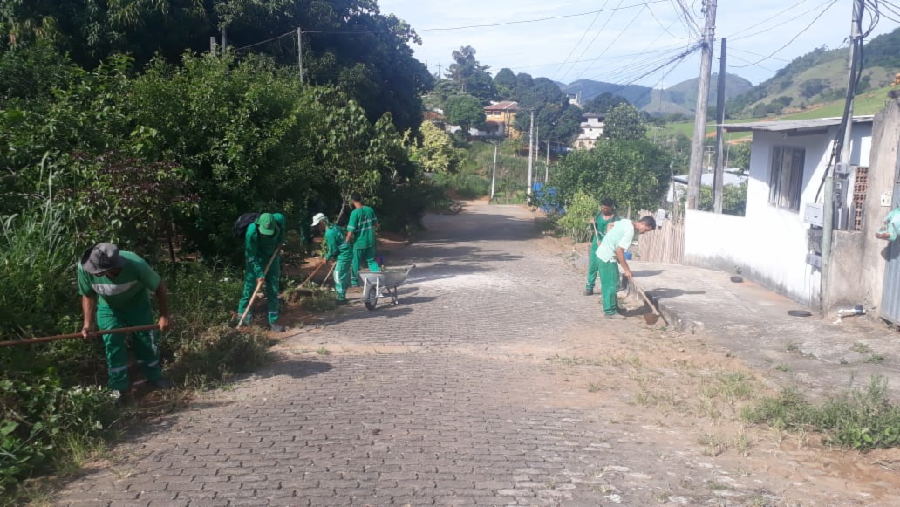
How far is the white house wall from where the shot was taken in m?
11.2

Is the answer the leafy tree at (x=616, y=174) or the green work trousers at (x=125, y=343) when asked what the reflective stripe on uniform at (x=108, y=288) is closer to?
the green work trousers at (x=125, y=343)

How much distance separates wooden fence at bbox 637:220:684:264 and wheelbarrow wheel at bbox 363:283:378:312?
9.14 meters

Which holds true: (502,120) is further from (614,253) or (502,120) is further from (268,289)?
(268,289)

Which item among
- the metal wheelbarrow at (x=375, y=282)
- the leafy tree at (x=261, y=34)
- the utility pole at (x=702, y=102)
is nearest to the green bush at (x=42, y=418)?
the metal wheelbarrow at (x=375, y=282)

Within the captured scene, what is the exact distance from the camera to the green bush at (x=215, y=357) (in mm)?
7016

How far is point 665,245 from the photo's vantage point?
17797 millimetres

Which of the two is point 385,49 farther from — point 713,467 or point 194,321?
point 713,467

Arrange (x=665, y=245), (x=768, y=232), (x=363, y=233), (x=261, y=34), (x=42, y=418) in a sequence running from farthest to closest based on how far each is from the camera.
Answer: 1. (x=261, y=34)
2. (x=665, y=245)
3. (x=768, y=232)
4. (x=363, y=233)
5. (x=42, y=418)

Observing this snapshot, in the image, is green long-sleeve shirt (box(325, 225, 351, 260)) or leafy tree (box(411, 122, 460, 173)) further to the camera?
leafy tree (box(411, 122, 460, 173))

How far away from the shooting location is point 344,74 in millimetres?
20609

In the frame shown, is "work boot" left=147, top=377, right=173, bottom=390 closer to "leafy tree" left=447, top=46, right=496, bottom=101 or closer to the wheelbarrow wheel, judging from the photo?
the wheelbarrow wheel

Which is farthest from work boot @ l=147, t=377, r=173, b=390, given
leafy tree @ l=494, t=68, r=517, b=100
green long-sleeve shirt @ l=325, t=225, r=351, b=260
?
leafy tree @ l=494, t=68, r=517, b=100

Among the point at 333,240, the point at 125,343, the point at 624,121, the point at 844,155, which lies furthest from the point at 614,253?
the point at 624,121

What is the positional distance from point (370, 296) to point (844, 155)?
277 inches
